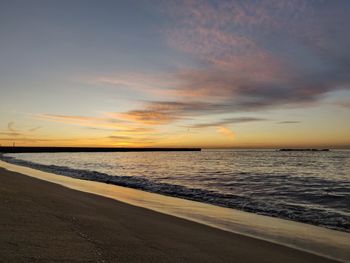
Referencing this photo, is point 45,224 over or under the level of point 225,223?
over

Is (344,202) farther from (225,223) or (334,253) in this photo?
(334,253)

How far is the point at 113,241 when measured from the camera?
642 centimetres

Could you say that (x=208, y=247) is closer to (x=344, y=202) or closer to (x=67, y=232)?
(x=67, y=232)

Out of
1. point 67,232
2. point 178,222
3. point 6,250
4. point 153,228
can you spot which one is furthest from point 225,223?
point 6,250

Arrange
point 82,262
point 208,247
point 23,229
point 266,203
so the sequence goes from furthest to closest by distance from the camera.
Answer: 1. point 266,203
2. point 208,247
3. point 23,229
4. point 82,262

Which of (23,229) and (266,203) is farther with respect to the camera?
(266,203)

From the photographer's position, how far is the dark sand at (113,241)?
5.30 metres

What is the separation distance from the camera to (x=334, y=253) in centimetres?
749

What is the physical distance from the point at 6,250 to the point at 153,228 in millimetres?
4130

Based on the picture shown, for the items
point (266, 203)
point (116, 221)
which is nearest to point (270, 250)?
point (116, 221)

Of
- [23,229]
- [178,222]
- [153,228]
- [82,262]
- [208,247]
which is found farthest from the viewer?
[178,222]

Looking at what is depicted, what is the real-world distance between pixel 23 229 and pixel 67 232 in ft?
2.67

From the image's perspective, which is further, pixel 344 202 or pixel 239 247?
pixel 344 202

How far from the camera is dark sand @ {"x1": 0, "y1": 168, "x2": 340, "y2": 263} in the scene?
530cm
